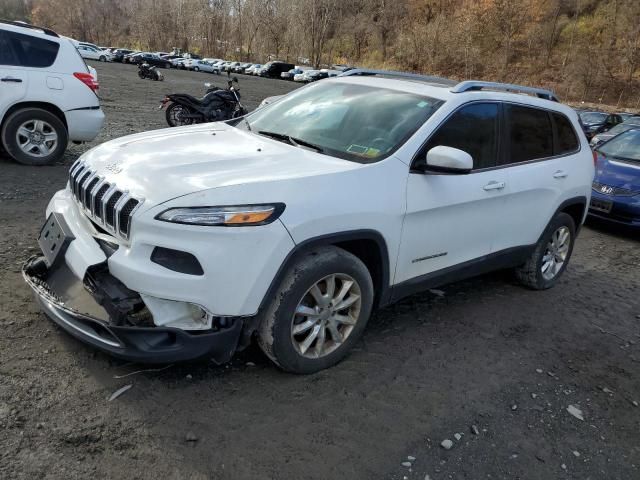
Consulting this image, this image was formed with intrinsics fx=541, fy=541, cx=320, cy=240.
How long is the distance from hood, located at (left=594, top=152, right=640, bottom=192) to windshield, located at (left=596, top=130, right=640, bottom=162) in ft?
0.65

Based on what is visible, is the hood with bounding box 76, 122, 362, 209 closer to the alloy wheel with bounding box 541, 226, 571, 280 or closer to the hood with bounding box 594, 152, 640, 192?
the alloy wheel with bounding box 541, 226, 571, 280

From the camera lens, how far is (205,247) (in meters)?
2.65

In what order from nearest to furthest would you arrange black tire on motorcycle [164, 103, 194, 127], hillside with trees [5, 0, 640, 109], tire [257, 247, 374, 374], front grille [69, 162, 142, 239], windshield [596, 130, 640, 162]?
front grille [69, 162, 142, 239] < tire [257, 247, 374, 374] < windshield [596, 130, 640, 162] < black tire on motorcycle [164, 103, 194, 127] < hillside with trees [5, 0, 640, 109]

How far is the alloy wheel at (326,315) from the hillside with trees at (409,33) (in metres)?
50.1

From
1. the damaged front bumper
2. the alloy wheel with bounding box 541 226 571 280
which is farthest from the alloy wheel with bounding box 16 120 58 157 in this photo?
the alloy wheel with bounding box 541 226 571 280

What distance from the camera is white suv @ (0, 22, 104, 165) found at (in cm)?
700

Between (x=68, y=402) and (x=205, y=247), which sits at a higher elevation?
(x=205, y=247)

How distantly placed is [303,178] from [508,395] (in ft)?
6.10

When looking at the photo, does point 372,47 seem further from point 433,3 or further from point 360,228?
point 360,228

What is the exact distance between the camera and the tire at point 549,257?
4898 millimetres

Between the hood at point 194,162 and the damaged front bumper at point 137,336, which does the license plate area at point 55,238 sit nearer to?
the damaged front bumper at point 137,336

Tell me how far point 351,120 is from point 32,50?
546cm

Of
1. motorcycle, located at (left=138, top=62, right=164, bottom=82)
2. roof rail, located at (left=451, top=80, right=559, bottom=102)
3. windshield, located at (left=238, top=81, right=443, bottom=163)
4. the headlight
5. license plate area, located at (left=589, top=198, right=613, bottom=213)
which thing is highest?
roof rail, located at (left=451, top=80, right=559, bottom=102)

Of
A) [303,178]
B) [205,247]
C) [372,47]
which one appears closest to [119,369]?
[205,247]
